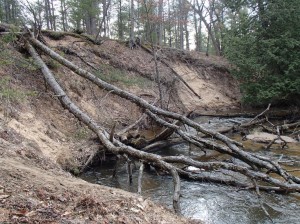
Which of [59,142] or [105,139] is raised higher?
[105,139]

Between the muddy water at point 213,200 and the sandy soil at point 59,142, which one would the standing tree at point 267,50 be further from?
the muddy water at point 213,200

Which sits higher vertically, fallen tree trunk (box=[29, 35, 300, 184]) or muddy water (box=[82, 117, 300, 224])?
fallen tree trunk (box=[29, 35, 300, 184])

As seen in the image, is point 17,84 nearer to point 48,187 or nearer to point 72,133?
point 72,133

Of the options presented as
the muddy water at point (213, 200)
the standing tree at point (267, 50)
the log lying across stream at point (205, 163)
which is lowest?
the muddy water at point (213, 200)

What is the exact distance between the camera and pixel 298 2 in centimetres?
1606

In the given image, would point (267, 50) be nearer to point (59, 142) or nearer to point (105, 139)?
point (105, 139)

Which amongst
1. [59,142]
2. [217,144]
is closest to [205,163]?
[217,144]

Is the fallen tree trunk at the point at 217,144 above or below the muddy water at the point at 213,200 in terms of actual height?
above

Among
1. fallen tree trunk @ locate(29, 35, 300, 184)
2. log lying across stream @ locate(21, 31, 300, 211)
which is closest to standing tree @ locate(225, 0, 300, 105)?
fallen tree trunk @ locate(29, 35, 300, 184)

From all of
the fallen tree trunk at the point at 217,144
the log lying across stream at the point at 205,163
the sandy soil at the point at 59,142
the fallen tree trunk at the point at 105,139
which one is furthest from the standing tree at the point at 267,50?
the fallen tree trunk at the point at 105,139

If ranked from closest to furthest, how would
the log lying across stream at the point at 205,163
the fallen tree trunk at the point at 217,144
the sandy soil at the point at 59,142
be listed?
the sandy soil at the point at 59,142 → the log lying across stream at the point at 205,163 → the fallen tree trunk at the point at 217,144

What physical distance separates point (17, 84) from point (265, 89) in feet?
41.7

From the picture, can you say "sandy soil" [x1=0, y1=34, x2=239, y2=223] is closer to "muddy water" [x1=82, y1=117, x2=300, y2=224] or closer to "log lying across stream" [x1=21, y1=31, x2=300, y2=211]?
"log lying across stream" [x1=21, y1=31, x2=300, y2=211]

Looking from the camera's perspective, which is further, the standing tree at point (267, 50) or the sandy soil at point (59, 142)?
the standing tree at point (267, 50)
